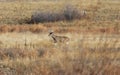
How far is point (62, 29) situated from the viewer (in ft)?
106

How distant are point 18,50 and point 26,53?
0.59 m

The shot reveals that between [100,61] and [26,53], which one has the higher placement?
[100,61]

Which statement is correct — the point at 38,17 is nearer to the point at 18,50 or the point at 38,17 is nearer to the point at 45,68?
the point at 18,50

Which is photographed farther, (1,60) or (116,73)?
(1,60)

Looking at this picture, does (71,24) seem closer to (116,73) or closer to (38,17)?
(38,17)

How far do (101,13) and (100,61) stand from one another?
1396 inches

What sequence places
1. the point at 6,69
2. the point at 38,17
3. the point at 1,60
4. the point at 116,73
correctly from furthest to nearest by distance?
the point at 38,17, the point at 1,60, the point at 6,69, the point at 116,73

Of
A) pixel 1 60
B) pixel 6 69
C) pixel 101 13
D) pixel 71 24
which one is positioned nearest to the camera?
pixel 6 69

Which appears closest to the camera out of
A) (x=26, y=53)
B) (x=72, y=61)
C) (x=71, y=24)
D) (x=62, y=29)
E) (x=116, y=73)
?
(x=72, y=61)

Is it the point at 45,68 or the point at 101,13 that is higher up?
the point at 45,68

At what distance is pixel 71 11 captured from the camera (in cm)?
4259

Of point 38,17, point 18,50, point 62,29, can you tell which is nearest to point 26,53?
point 18,50

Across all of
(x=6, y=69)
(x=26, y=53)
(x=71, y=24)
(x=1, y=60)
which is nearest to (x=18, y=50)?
(x=26, y=53)

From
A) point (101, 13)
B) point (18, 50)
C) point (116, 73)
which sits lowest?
point (101, 13)
